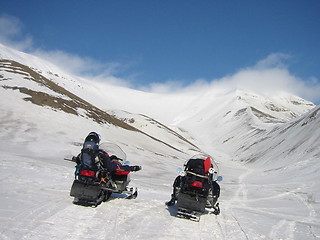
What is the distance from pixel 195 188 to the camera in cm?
910

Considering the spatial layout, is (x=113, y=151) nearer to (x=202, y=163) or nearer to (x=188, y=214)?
(x=202, y=163)

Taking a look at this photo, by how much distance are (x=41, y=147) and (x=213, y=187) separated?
73.5 ft

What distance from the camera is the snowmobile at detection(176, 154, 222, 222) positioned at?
352 inches

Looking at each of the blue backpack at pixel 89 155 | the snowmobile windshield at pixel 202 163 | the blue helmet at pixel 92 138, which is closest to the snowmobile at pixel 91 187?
the blue backpack at pixel 89 155

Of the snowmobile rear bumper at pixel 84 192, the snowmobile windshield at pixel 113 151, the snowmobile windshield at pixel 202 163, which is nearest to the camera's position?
the snowmobile rear bumper at pixel 84 192

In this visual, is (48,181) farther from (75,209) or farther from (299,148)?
(299,148)

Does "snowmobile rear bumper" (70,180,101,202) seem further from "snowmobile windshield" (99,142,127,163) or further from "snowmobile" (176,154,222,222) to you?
"snowmobile" (176,154,222,222)

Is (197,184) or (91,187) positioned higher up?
(197,184)

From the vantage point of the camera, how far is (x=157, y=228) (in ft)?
25.3

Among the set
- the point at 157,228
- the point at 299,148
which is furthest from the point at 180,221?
the point at 299,148

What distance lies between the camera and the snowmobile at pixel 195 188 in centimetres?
Answer: 894

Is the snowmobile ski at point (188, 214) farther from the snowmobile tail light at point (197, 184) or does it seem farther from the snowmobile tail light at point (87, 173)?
the snowmobile tail light at point (87, 173)

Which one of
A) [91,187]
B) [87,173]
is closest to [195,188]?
[91,187]

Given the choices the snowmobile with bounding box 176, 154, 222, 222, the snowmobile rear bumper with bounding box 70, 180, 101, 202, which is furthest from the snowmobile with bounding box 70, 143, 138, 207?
the snowmobile with bounding box 176, 154, 222, 222
